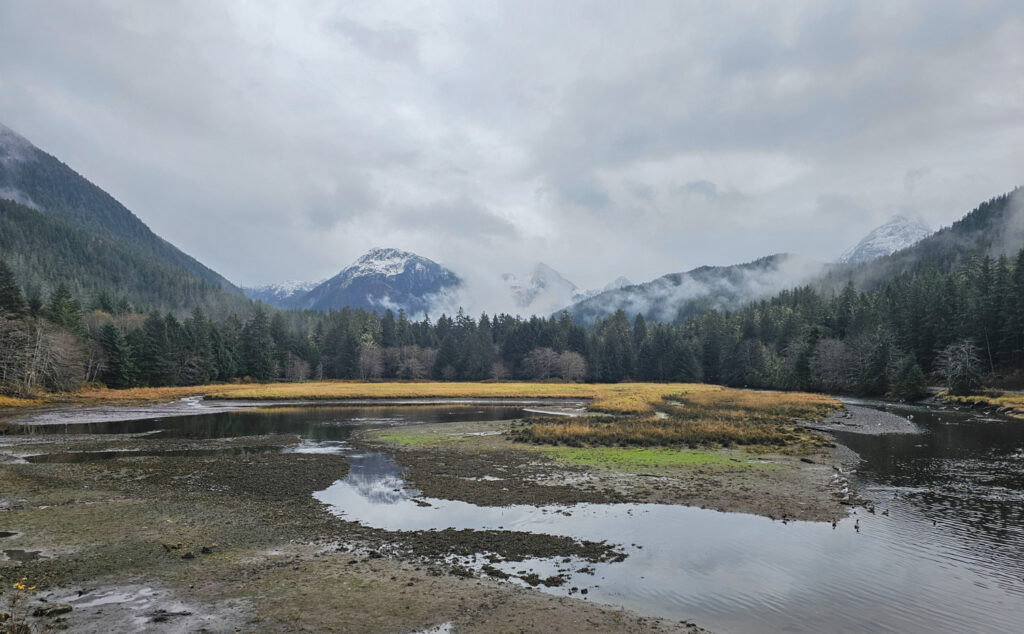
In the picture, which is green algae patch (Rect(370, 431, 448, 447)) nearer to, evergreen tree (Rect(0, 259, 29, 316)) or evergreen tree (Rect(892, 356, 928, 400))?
evergreen tree (Rect(0, 259, 29, 316))

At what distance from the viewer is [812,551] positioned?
14930mm

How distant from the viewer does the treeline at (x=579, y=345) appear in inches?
2891

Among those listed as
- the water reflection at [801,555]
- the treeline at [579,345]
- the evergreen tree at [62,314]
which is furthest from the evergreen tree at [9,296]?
the water reflection at [801,555]

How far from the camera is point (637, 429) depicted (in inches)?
1507

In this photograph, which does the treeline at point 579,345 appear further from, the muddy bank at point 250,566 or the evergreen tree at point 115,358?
the muddy bank at point 250,566

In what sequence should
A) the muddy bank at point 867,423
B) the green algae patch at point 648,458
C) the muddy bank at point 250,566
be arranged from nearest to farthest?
1. the muddy bank at point 250,566
2. the green algae patch at point 648,458
3. the muddy bank at point 867,423

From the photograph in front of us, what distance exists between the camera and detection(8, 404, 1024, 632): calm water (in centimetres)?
1127

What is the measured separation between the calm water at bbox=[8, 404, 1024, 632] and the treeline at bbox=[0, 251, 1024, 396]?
6184cm

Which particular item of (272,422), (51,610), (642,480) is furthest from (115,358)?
(642,480)

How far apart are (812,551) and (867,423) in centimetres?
3871

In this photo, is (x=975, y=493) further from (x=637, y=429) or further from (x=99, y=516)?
(x=99, y=516)

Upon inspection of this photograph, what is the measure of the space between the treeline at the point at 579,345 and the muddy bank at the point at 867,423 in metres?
24.8

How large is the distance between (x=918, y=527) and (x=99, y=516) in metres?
27.2

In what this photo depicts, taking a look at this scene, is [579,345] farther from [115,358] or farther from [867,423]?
[115,358]
